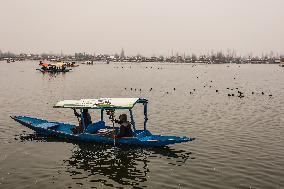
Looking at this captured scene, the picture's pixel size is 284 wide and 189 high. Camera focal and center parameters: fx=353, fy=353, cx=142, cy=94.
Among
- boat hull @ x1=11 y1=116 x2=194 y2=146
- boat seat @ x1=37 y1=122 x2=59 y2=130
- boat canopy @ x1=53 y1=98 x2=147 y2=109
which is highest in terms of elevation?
boat canopy @ x1=53 y1=98 x2=147 y2=109

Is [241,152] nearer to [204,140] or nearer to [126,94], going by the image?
[204,140]

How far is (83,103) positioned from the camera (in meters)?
24.2

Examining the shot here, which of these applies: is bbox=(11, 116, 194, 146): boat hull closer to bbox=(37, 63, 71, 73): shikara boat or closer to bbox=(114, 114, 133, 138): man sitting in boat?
bbox=(114, 114, 133, 138): man sitting in boat

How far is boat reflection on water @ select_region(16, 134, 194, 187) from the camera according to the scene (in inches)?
714

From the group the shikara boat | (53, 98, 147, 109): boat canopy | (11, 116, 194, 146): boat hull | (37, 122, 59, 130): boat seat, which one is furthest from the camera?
the shikara boat

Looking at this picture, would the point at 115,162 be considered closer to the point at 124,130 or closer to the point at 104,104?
the point at 124,130

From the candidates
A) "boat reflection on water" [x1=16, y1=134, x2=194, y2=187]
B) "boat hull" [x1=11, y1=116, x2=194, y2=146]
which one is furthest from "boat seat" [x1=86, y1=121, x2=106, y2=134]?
"boat reflection on water" [x1=16, y1=134, x2=194, y2=187]

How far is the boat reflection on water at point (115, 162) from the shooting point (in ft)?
59.5

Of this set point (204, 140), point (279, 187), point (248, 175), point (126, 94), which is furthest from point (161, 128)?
point (126, 94)

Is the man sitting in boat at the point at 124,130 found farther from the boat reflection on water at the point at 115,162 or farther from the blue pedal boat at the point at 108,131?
the boat reflection on water at the point at 115,162

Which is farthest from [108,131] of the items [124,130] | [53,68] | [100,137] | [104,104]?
[53,68]

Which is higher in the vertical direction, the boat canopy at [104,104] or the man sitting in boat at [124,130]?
the boat canopy at [104,104]

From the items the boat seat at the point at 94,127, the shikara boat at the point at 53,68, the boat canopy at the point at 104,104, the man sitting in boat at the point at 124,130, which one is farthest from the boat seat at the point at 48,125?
the shikara boat at the point at 53,68

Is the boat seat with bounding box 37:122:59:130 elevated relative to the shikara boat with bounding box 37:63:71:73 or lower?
lower
